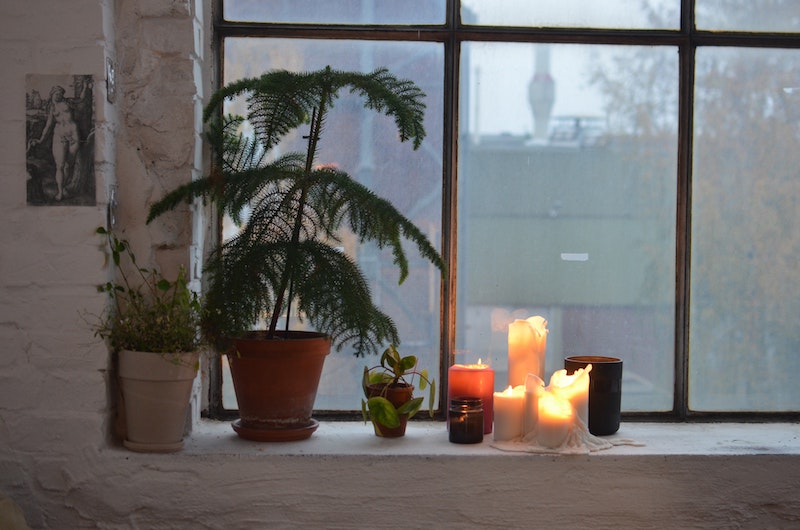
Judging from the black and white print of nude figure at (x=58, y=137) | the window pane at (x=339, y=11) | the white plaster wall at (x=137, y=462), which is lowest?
the white plaster wall at (x=137, y=462)

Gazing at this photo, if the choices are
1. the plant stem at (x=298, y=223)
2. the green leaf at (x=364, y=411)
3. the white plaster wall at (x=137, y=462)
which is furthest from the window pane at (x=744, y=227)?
the plant stem at (x=298, y=223)

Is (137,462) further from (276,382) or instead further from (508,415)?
(508,415)

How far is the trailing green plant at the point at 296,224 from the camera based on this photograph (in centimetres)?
189

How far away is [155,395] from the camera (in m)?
1.82

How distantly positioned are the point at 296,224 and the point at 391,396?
1.51 feet

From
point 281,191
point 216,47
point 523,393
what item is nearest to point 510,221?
point 523,393

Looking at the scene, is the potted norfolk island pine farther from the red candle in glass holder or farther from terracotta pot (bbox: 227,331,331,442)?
the red candle in glass holder

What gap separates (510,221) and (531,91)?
34 cm

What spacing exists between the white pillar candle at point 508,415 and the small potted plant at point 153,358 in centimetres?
69

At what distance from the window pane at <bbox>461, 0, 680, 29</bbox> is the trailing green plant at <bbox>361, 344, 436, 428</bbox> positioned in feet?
2.94

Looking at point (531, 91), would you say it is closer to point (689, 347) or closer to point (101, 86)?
point (689, 347)

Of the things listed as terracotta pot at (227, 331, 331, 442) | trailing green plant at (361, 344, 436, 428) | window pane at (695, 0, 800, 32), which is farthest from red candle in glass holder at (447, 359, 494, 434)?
window pane at (695, 0, 800, 32)

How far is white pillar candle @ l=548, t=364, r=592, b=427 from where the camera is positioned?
1.94m

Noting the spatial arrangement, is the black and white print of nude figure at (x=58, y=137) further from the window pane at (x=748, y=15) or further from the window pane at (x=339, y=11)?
the window pane at (x=748, y=15)
